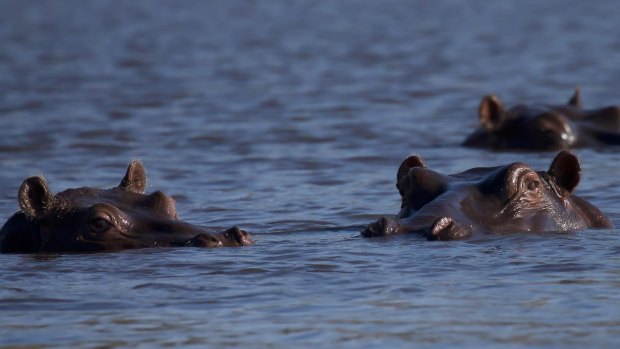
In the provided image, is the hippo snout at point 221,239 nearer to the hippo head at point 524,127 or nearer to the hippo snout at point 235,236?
the hippo snout at point 235,236

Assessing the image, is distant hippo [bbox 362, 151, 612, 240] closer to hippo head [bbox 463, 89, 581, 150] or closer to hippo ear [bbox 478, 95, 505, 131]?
hippo head [bbox 463, 89, 581, 150]

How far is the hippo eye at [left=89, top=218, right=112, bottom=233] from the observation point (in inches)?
392

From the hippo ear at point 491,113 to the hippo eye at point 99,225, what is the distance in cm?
775

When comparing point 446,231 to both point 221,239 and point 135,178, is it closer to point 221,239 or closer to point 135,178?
point 221,239

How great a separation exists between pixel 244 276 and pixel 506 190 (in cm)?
199

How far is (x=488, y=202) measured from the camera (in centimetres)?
1025

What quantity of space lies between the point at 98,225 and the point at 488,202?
2.51m

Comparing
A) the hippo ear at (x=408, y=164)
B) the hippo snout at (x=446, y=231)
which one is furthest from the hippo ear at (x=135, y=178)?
the hippo snout at (x=446, y=231)

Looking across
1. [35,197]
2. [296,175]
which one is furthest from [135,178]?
[296,175]

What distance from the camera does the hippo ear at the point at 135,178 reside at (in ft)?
34.3

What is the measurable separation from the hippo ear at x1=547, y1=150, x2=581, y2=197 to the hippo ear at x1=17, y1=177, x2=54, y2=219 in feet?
11.0

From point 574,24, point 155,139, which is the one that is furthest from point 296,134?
point 574,24

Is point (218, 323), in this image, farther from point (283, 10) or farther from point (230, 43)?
point (283, 10)

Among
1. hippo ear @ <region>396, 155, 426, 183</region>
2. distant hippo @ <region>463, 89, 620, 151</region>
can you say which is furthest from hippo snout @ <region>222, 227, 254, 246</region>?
distant hippo @ <region>463, 89, 620, 151</region>
